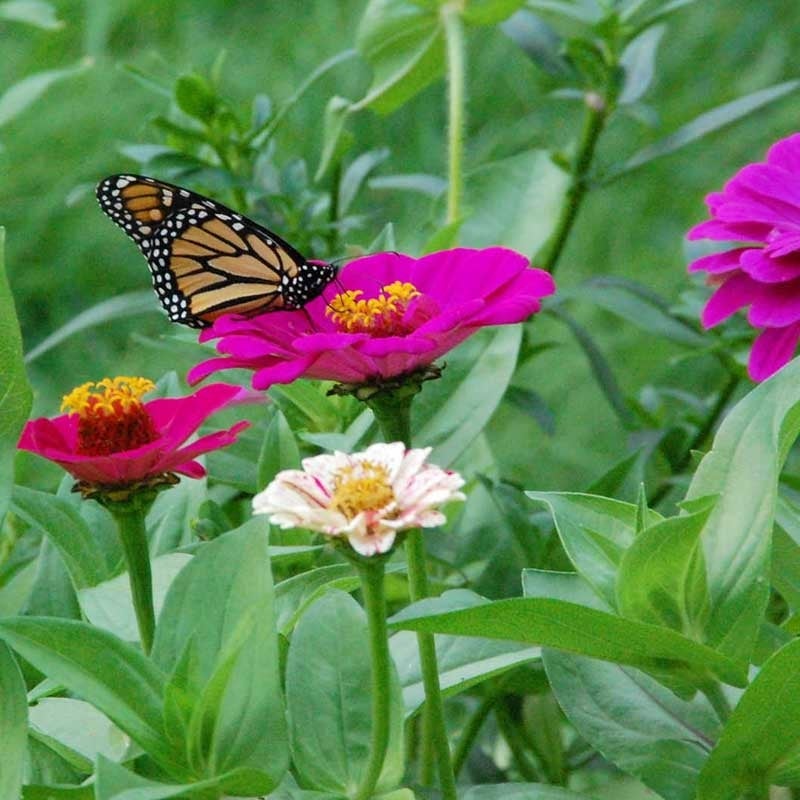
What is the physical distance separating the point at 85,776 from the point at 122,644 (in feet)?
0.34

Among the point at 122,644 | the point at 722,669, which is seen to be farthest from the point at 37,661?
the point at 722,669

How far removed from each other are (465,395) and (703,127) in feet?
1.12

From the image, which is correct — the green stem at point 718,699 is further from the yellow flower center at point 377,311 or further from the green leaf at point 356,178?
the green leaf at point 356,178

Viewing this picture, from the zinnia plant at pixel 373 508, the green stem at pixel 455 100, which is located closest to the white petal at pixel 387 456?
the zinnia plant at pixel 373 508

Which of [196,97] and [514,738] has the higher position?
[196,97]

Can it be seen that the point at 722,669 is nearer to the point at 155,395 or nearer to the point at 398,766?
the point at 398,766

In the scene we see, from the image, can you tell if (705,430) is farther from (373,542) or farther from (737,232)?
(373,542)

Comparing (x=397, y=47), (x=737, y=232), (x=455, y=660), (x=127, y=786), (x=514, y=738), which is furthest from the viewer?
(x=397, y=47)

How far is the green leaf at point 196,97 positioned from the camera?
0.79 meters

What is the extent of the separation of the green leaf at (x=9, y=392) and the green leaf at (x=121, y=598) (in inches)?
2.9

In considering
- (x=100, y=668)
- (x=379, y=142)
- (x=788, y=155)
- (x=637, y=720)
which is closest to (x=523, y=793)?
(x=637, y=720)

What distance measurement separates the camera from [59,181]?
76.5 inches

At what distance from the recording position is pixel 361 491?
0.39 meters

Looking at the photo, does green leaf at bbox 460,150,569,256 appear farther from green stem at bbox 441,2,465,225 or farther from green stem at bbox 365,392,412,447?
green stem at bbox 365,392,412,447
